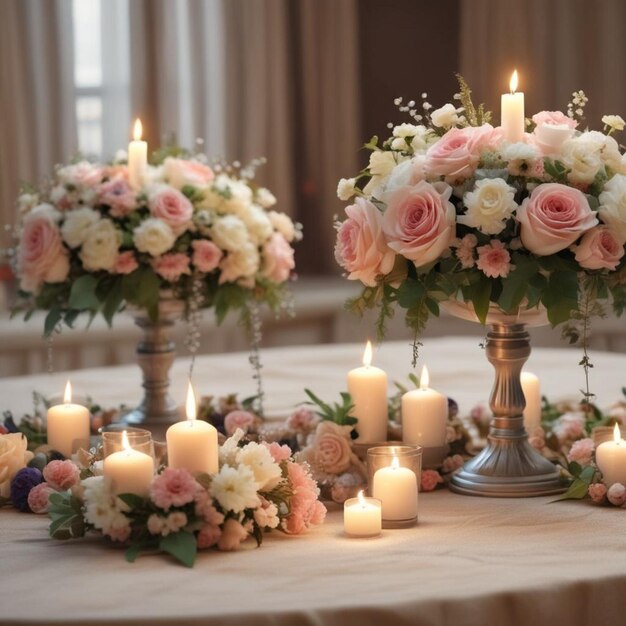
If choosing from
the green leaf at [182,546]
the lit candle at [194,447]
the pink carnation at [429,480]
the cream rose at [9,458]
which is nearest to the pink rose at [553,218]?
the pink carnation at [429,480]

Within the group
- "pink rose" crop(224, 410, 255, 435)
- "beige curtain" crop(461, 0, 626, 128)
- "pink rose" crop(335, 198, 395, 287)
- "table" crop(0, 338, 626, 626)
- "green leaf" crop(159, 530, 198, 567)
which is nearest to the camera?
"table" crop(0, 338, 626, 626)

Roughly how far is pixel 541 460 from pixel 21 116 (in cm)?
397

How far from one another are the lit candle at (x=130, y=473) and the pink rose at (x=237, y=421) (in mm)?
653

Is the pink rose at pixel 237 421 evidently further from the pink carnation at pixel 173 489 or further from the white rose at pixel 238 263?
the pink carnation at pixel 173 489

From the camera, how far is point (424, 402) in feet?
7.13

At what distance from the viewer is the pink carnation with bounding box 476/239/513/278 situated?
1.93m

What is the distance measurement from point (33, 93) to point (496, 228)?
4.09 metres

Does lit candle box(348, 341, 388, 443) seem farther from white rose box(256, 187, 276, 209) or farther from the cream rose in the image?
white rose box(256, 187, 276, 209)

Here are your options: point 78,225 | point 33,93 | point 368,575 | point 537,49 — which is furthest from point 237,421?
point 537,49

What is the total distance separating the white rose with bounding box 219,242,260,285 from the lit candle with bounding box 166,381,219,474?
91 cm

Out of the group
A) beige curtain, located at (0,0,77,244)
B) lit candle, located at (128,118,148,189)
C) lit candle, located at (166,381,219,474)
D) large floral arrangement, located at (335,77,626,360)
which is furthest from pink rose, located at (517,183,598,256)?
beige curtain, located at (0,0,77,244)

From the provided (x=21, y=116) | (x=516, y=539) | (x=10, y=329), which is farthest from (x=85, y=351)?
(x=516, y=539)

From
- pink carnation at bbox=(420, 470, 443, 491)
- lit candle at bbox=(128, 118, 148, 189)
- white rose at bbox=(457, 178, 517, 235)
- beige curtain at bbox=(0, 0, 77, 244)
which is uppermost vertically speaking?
beige curtain at bbox=(0, 0, 77, 244)

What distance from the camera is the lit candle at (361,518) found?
182 centimetres
